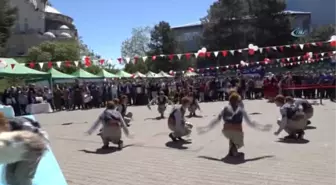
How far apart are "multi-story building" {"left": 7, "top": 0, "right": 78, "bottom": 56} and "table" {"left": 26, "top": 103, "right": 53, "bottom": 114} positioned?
169ft

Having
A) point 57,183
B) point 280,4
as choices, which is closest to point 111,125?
point 57,183

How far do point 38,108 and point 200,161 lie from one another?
1894cm

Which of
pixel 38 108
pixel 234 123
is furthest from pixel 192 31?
pixel 234 123

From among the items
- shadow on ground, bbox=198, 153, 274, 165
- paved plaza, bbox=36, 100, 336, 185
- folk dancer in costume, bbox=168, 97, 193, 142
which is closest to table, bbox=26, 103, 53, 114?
paved plaza, bbox=36, 100, 336, 185

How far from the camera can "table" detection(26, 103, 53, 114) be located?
84.0 feet

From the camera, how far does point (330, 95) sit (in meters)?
26.2

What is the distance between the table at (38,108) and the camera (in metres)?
25.6

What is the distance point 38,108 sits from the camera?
2644 centimetres

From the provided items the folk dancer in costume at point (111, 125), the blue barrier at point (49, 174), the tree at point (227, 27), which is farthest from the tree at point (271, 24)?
the blue barrier at point (49, 174)

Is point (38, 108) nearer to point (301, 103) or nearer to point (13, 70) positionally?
point (13, 70)

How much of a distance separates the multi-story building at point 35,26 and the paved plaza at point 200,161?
68.0m

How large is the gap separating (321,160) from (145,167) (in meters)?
3.38

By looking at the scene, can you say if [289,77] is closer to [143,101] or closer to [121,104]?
[143,101]

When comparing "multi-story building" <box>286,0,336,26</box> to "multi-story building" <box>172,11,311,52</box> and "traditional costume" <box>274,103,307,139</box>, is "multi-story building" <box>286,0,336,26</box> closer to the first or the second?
"multi-story building" <box>172,11,311,52</box>
